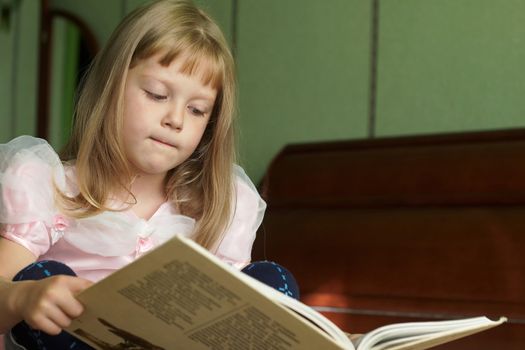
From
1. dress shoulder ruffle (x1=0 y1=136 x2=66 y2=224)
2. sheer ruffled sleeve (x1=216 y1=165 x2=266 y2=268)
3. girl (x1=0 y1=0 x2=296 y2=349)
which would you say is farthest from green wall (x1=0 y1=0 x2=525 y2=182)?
dress shoulder ruffle (x1=0 y1=136 x2=66 y2=224)

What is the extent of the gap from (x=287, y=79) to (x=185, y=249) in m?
2.50

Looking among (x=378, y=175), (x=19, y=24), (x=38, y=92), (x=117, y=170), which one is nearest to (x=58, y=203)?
(x=117, y=170)

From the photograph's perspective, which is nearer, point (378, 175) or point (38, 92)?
point (378, 175)

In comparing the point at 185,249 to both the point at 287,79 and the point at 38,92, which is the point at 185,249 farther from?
the point at 38,92

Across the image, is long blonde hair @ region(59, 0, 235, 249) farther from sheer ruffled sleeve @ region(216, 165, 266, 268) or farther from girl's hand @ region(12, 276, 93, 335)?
girl's hand @ region(12, 276, 93, 335)

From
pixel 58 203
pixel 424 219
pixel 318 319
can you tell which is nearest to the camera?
pixel 318 319

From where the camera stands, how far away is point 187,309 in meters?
0.81

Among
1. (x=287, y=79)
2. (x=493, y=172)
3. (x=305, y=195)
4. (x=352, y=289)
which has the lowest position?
(x=352, y=289)

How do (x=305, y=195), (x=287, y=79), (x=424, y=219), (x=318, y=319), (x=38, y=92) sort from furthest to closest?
(x=38, y=92), (x=287, y=79), (x=305, y=195), (x=424, y=219), (x=318, y=319)

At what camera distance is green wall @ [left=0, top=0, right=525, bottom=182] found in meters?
2.57

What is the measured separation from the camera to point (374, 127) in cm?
289

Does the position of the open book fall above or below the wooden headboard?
above

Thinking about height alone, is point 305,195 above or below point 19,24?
below

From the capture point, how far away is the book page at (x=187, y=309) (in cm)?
75
